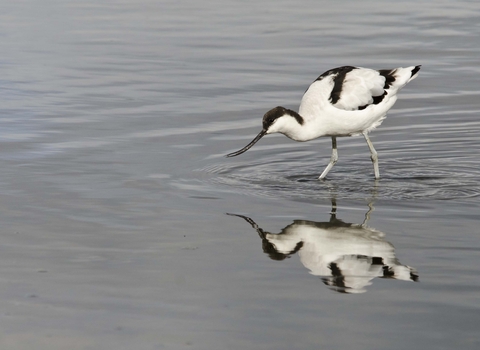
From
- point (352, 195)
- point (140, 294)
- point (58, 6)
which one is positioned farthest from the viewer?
point (58, 6)

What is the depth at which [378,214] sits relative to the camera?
8.10 meters

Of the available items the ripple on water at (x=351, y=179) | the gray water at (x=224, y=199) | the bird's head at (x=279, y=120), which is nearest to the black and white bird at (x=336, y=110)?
the bird's head at (x=279, y=120)

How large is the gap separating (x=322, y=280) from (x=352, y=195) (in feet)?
8.41

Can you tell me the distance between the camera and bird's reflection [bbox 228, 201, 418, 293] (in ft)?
21.2

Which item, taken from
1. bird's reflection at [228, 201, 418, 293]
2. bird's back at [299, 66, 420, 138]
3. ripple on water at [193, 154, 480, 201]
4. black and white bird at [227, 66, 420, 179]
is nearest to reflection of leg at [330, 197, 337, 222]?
bird's reflection at [228, 201, 418, 293]

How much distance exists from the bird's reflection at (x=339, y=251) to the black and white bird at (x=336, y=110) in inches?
55.8

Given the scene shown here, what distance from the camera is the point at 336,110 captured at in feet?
31.0

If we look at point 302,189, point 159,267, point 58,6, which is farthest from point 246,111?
point 58,6

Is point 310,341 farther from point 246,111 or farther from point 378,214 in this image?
point 246,111

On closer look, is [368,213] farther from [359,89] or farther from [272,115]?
[359,89]

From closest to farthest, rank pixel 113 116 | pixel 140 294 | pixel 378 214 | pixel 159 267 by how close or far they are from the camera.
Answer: pixel 140 294, pixel 159 267, pixel 378 214, pixel 113 116

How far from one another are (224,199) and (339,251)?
1829 mm

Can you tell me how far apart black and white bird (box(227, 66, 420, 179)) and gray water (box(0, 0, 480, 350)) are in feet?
1.48

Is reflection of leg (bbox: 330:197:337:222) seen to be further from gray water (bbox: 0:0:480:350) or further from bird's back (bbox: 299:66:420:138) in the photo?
bird's back (bbox: 299:66:420:138)
